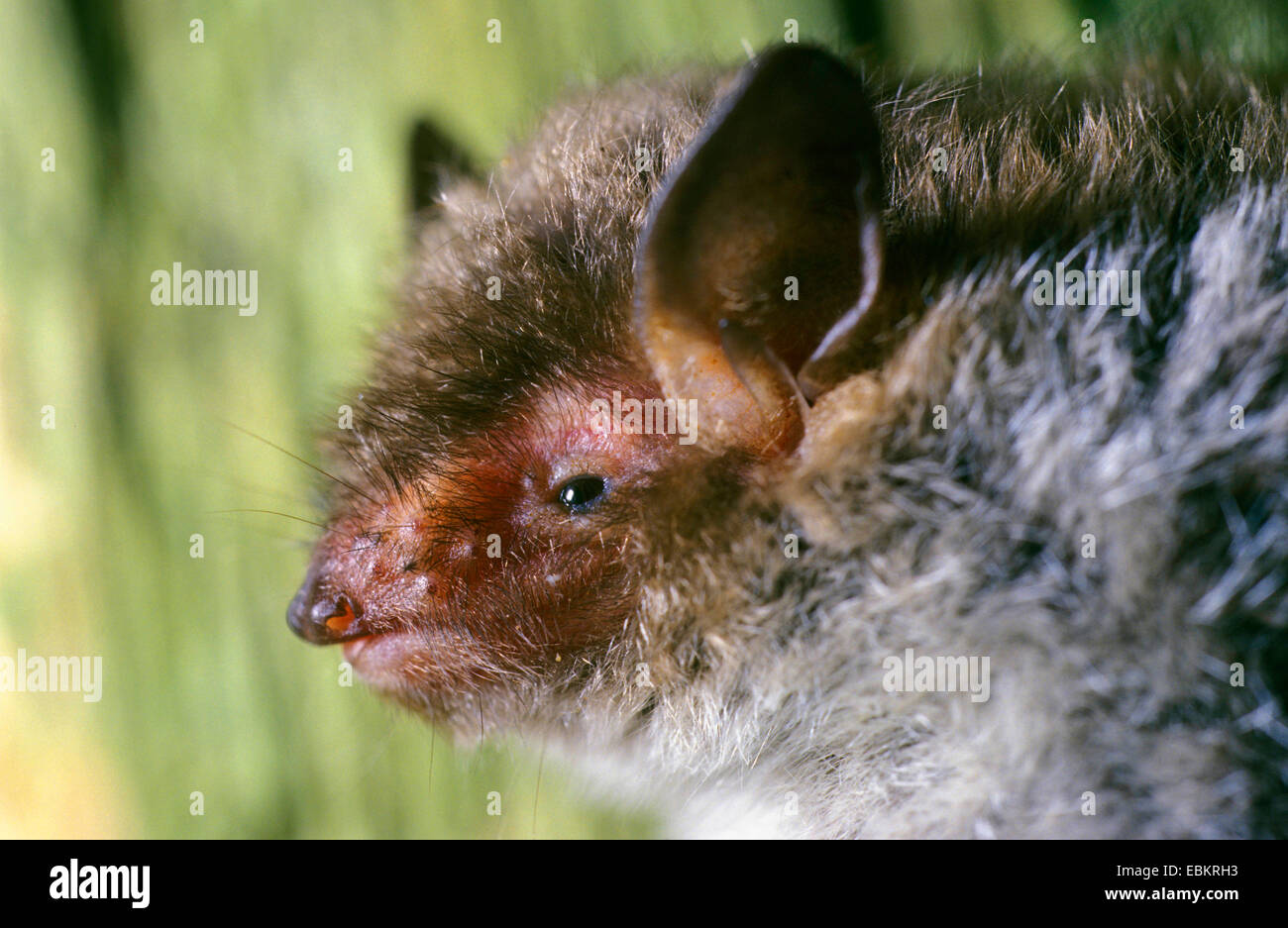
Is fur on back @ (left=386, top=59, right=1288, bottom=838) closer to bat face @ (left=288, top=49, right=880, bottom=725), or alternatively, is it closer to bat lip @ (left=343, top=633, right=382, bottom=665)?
bat face @ (left=288, top=49, right=880, bottom=725)

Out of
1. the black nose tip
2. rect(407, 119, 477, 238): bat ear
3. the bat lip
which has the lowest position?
the bat lip

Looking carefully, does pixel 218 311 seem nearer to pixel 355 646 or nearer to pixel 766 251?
pixel 355 646

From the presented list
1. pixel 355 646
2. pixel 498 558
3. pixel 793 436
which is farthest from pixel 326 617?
pixel 793 436

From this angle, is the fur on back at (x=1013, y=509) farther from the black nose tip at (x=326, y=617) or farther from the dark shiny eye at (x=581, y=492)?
the black nose tip at (x=326, y=617)

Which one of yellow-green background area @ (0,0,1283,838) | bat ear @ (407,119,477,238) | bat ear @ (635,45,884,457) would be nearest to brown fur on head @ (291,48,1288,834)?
bat ear @ (635,45,884,457)

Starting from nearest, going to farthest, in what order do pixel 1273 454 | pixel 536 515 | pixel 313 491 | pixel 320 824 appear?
pixel 1273 454 < pixel 536 515 < pixel 313 491 < pixel 320 824
